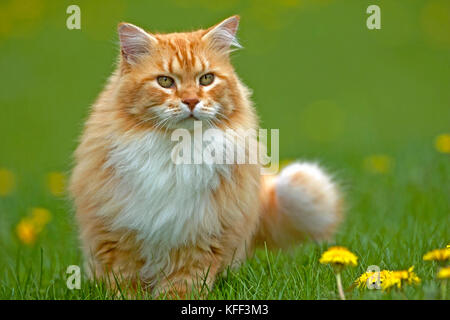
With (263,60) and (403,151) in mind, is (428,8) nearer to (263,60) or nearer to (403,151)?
(263,60)

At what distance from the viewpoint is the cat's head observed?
11.0ft

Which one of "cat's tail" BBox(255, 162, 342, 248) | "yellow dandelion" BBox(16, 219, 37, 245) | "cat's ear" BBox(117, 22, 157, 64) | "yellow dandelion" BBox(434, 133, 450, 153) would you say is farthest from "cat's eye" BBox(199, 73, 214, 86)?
"yellow dandelion" BBox(434, 133, 450, 153)

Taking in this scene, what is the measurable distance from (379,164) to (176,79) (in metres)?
2.92

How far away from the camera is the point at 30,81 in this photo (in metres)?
9.78

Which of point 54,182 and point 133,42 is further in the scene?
point 54,182

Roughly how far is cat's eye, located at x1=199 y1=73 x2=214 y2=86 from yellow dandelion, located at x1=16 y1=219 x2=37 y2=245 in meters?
2.11

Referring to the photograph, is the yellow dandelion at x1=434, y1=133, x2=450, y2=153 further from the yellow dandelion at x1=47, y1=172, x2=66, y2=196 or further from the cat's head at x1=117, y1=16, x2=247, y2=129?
the yellow dandelion at x1=47, y1=172, x2=66, y2=196

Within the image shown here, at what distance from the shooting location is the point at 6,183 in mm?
6391

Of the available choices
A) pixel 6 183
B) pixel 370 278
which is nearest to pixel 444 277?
pixel 370 278

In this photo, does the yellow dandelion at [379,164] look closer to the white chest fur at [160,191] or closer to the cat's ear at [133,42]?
the white chest fur at [160,191]

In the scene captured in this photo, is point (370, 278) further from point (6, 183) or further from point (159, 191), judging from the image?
point (6, 183)

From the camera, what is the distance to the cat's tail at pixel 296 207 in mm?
4250

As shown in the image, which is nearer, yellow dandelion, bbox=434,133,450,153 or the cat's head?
the cat's head
